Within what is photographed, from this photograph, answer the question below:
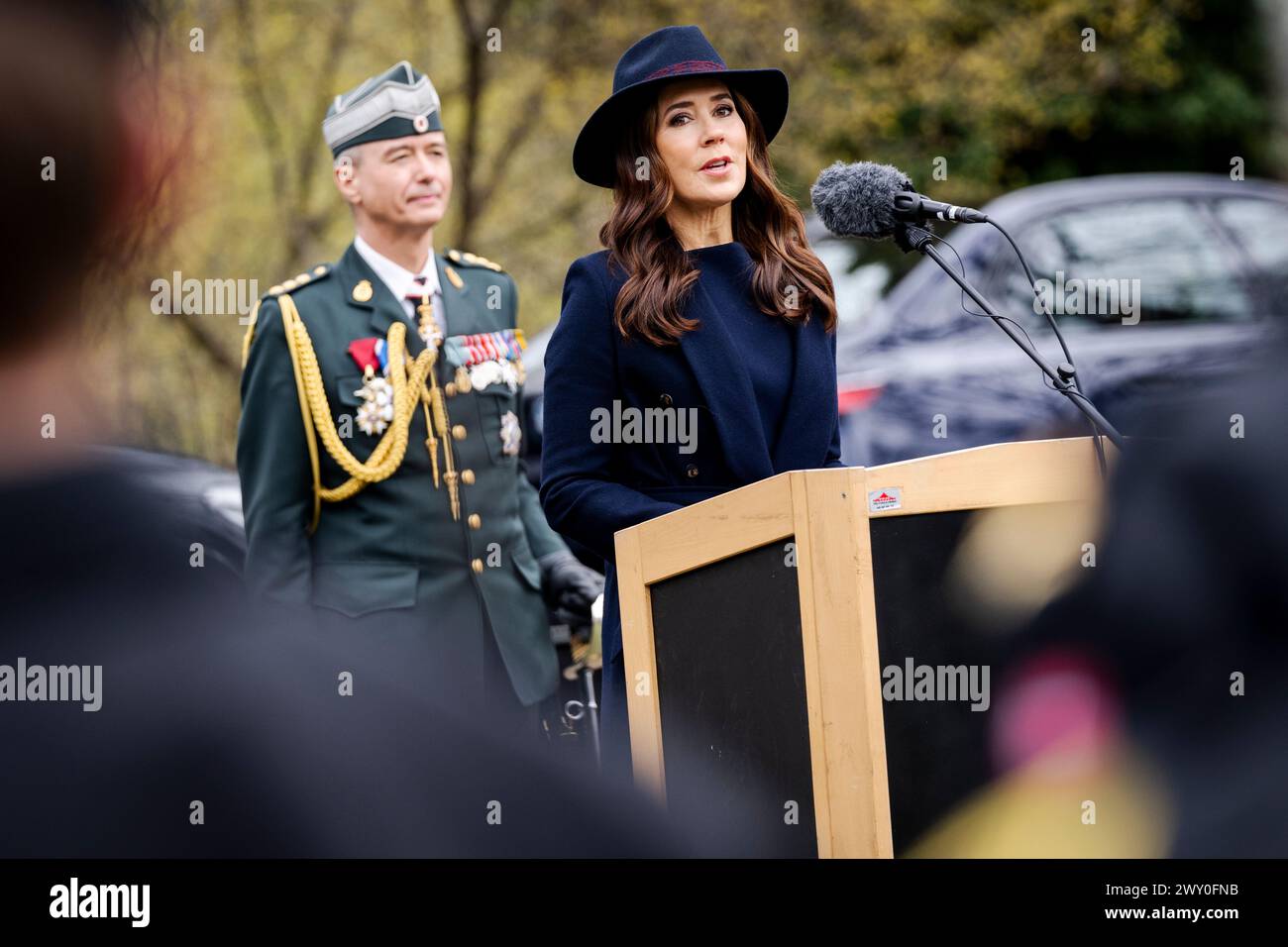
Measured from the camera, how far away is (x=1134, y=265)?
654 centimetres

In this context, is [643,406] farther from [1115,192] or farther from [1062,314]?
[1115,192]

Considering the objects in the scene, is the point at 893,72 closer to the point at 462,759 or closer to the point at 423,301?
the point at 423,301

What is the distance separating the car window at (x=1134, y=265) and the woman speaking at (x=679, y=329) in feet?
11.9

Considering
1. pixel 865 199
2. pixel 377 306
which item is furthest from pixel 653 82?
pixel 377 306

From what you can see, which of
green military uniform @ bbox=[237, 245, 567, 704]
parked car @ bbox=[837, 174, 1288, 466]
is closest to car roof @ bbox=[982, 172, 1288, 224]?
parked car @ bbox=[837, 174, 1288, 466]

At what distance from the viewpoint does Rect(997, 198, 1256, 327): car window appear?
6359mm

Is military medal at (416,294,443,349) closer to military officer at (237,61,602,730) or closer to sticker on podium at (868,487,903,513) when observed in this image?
military officer at (237,61,602,730)

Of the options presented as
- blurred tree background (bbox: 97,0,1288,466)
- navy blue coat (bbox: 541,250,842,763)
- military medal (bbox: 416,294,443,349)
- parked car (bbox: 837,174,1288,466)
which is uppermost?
blurred tree background (bbox: 97,0,1288,466)

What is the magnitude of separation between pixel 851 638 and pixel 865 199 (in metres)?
0.99

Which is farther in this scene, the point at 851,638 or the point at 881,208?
the point at 881,208

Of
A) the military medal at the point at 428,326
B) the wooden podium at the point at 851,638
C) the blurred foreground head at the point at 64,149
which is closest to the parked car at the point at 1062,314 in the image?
the military medal at the point at 428,326

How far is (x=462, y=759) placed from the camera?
39.5 inches

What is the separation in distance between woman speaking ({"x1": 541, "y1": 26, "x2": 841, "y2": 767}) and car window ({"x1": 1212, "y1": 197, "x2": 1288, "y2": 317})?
14.3ft

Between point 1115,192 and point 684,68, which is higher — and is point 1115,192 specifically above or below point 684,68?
above
